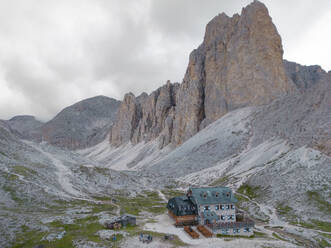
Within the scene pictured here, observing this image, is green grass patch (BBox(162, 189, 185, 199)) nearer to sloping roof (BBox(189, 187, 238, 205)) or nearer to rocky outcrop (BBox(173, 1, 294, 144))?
sloping roof (BBox(189, 187, 238, 205))

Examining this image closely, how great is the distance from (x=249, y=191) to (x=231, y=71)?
109 m

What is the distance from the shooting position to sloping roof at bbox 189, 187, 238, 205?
171 feet

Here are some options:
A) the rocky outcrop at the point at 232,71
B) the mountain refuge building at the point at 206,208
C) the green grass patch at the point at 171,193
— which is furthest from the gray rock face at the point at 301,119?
the green grass patch at the point at 171,193

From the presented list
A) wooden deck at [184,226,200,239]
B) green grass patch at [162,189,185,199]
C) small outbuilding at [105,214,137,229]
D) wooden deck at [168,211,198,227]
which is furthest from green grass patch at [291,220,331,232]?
green grass patch at [162,189,185,199]

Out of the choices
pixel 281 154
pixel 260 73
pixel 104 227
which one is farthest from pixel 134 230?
pixel 260 73

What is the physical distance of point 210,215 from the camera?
5084 cm

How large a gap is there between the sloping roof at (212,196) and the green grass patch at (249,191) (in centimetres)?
2070

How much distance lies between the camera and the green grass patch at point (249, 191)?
233 feet

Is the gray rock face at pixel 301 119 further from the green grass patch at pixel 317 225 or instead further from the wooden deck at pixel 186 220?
the wooden deck at pixel 186 220

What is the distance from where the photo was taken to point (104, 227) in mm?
46500

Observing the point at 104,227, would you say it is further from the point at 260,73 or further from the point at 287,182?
the point at 260,73

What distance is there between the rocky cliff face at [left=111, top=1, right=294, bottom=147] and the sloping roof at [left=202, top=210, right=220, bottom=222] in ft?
372

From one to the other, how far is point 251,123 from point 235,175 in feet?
167

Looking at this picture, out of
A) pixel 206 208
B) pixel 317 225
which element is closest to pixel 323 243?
pixel 317 225
